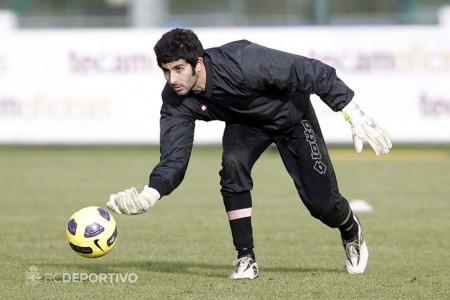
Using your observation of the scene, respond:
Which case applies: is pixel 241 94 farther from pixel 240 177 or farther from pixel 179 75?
pixel 240 177

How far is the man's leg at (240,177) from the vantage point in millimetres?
8172

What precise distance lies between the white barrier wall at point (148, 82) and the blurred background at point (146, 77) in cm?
2

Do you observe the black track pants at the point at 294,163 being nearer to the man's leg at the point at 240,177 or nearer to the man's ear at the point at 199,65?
the man's leg at the point at 240,177

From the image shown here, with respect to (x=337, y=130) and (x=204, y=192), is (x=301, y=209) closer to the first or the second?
(x=204, y=192)

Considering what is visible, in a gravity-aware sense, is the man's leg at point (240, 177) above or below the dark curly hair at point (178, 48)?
below

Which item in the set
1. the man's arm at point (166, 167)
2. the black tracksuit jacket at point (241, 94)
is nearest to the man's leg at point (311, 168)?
the black tracksuit jacket at point (241, 94)

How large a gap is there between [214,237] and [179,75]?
12.1ft

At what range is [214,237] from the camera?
10.9m

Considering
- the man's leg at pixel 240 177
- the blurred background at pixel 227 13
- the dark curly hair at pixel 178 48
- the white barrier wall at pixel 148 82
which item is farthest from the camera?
the blurred background at pixel 227 13

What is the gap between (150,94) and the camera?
850 inches

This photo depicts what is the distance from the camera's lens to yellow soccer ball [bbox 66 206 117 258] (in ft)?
25.2

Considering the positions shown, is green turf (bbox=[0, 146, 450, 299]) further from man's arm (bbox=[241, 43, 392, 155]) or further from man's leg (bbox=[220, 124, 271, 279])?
man's arm (bbox=[241, 43, 392, 155])

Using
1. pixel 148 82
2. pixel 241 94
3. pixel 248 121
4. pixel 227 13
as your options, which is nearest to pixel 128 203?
pixel 241 94

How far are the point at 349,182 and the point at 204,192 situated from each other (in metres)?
2.52
